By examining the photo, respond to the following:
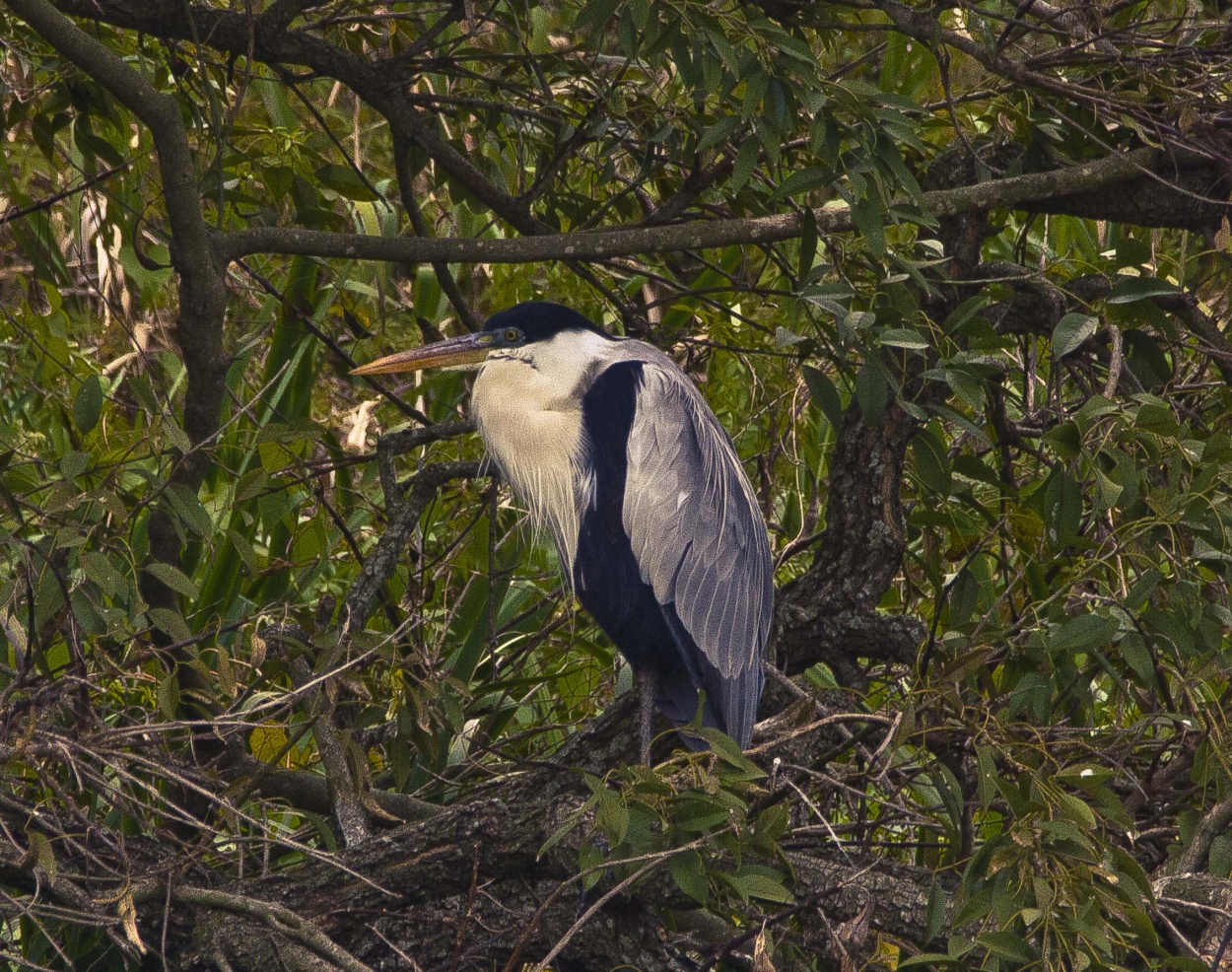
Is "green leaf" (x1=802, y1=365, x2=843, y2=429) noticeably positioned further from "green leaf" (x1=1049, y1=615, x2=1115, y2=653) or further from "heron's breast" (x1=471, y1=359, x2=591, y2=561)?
"heron's breast" (x1=471, y1=359, x2=591, y2=561)

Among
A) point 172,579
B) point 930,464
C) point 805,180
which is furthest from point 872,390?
point 172,579

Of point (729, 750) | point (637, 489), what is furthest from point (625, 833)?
point (637, 489)

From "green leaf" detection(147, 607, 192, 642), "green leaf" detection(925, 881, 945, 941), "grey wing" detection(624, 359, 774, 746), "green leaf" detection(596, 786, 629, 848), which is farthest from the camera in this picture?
"grey wing" detection(624, 359, 774, 746)

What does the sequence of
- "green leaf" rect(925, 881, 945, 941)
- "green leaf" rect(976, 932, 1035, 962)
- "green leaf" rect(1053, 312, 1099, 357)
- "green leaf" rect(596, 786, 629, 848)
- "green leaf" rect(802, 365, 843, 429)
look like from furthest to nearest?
"green leaf" rect(802, 365, 843, 429), "green leaf" rect(1053, 312, 1099, 357), "green leaf" rect(925, 881, 945, 941), "green leaf" rect(596, 786, 629, 848), "green leaf" rect(976, 932, 1035, 962)

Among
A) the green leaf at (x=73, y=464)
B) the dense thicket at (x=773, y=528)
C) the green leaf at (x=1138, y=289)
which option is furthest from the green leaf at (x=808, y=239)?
the green leaf at (x=73, y=464)

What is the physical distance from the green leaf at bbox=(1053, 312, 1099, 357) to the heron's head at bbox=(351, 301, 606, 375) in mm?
1037

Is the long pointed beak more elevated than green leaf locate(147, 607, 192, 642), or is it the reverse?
green leaf locate(147, 607, 192, 642)

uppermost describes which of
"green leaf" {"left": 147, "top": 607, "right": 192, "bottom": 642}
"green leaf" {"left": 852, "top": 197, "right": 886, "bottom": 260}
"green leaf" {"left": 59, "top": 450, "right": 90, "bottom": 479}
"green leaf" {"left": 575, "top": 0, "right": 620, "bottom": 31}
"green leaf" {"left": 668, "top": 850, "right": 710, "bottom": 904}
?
"green leaf" {"left": 575, "top": 0, "right": 620, "bottom": 31}

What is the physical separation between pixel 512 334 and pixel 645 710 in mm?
801

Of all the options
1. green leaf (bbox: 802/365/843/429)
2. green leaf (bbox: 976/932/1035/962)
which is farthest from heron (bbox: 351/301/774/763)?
green leaf (bbox: 976/932/1035/962)

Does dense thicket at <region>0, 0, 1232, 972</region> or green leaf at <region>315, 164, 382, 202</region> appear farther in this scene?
green leaf at <region>315, 164, 382, 202</region>

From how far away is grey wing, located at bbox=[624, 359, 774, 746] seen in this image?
8.47 ft

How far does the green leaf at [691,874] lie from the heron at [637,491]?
1.02m

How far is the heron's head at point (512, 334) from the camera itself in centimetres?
269
